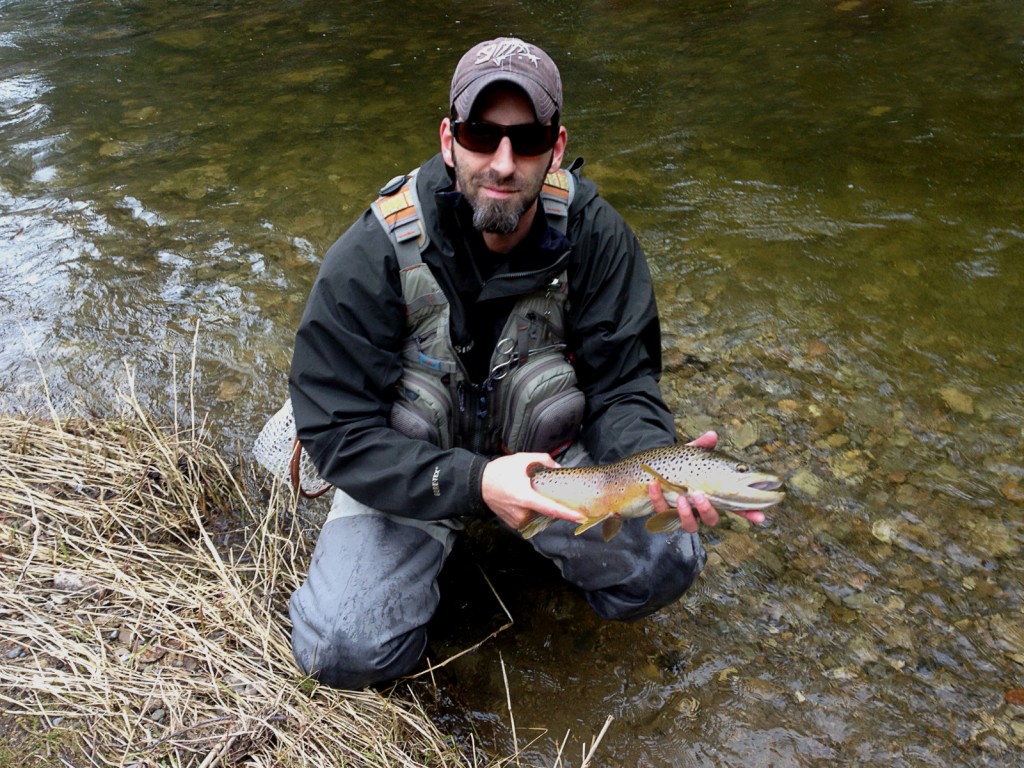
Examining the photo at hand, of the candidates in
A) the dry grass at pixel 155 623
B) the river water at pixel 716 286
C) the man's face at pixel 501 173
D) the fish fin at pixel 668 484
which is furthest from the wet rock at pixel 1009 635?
the man's face at pixel 501 173

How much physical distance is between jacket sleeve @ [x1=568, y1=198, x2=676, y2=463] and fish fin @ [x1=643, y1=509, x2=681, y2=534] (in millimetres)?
460

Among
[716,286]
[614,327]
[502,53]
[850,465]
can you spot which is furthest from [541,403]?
[716,286]

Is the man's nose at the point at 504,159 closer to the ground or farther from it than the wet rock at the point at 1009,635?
farther from it

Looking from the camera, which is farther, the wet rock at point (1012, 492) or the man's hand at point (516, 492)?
the wet rock at point (1012, 492)

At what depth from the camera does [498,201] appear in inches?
118

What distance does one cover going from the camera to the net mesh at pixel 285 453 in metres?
3.52

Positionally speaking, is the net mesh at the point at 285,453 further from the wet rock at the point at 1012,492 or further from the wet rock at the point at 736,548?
the wet rock at the point at 1012,492

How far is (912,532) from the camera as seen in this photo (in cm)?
399

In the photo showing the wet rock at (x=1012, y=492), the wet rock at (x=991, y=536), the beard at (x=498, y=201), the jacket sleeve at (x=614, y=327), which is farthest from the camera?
the wet rock at (x=1012, y=492)

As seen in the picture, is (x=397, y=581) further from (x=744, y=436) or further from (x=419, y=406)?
(x=744, y=436)

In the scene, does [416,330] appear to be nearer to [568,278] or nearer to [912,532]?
[568,278]

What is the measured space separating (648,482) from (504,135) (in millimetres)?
1268

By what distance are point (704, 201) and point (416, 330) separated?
166 inches

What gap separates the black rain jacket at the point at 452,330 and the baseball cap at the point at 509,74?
0.33 m
